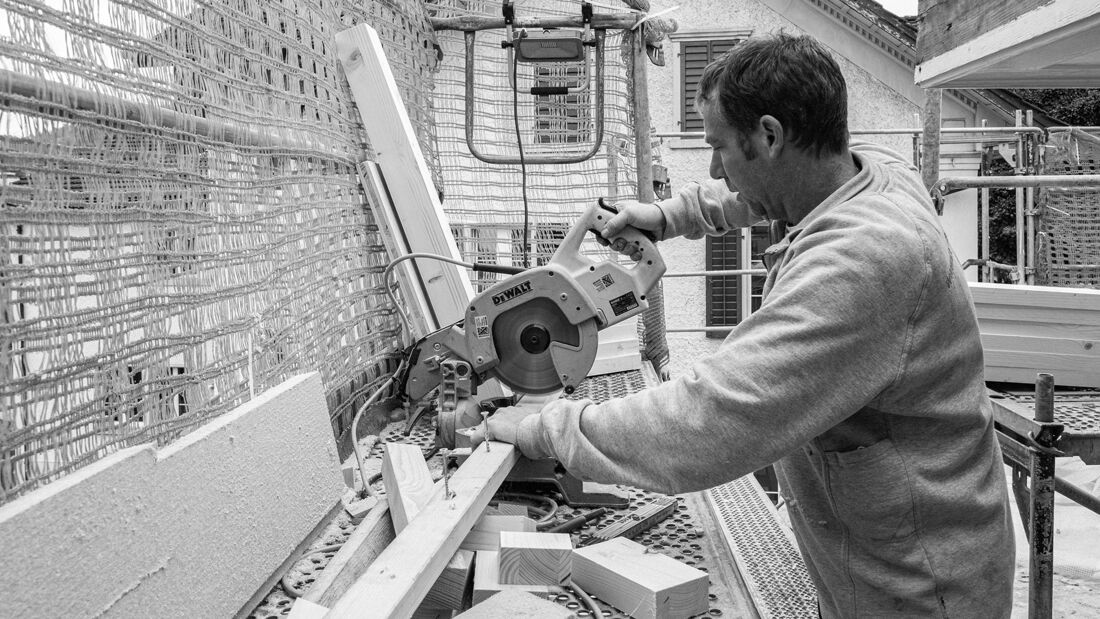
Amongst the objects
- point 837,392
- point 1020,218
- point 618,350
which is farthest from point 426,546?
point 1020,218

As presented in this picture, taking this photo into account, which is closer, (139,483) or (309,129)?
(139,483)

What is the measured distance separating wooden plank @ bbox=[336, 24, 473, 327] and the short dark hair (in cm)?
188

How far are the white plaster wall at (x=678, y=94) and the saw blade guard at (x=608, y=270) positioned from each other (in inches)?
302

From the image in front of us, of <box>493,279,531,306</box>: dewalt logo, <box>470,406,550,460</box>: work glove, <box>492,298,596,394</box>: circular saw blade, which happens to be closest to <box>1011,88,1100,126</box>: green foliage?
<box>492,298,596,394</box>: circular saw blade

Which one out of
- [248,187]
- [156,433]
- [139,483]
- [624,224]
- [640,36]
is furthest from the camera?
[640,36]

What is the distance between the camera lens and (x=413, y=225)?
3418 millimetres

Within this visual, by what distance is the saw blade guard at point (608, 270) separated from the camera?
2738 mm

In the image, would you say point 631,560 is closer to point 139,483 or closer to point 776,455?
point 776,455

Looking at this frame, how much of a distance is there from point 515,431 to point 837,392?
93 cm

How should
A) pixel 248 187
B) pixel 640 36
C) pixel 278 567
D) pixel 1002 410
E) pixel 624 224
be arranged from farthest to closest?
pixel 640 36 → pixel 1002 410 → pixel 624 224 → pixel 248 187 → pixel 278 567

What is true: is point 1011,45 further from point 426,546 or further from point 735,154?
point 426,546

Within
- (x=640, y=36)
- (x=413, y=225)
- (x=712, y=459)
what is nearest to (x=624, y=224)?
(x=413, y=225)

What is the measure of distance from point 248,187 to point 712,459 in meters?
1.52

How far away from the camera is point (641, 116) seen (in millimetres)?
4355
